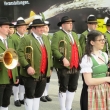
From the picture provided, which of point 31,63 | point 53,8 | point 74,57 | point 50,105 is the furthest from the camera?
point 53,8

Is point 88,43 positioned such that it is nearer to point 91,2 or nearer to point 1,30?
point 1,30

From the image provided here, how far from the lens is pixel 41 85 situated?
18.2 ft

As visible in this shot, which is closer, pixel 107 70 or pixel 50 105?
pixel 107 70

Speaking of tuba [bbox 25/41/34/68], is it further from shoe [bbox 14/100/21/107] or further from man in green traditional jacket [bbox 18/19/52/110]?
shoe [bbox 14/100/21/107]

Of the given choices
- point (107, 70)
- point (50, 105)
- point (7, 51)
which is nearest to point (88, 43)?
point (107, 70)

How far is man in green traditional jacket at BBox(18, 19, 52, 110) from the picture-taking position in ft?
17.6

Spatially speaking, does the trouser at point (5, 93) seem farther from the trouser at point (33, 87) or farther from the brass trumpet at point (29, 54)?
the brass trumpet at point (29, 54)

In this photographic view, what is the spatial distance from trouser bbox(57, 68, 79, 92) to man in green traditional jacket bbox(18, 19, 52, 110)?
0.63m

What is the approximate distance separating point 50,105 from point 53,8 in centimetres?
541

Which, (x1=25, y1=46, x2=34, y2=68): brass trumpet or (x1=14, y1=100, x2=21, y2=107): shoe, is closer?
(x1=25, y1=46, x2=34, y2=68): brass trumpet

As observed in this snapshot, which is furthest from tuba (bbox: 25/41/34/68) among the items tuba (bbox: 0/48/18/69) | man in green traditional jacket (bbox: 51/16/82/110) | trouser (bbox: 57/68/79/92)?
trouser (bbox: 57/68/79/92)

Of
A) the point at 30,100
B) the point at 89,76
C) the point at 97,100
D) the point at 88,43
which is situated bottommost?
the point at 30,100

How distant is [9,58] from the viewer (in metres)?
4.80

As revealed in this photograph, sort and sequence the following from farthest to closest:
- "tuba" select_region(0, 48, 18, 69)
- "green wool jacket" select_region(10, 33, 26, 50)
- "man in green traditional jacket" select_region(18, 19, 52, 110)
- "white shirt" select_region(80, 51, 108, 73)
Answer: "green wool jacket" select_region(10, 33, 26, 50)
"man in green traditional jacket" select_region(18, 19, 52, 110)
"tuba" select_region(0, 48, 18, 69)
"white shirt" select_region(80, 51, 108, 73)
